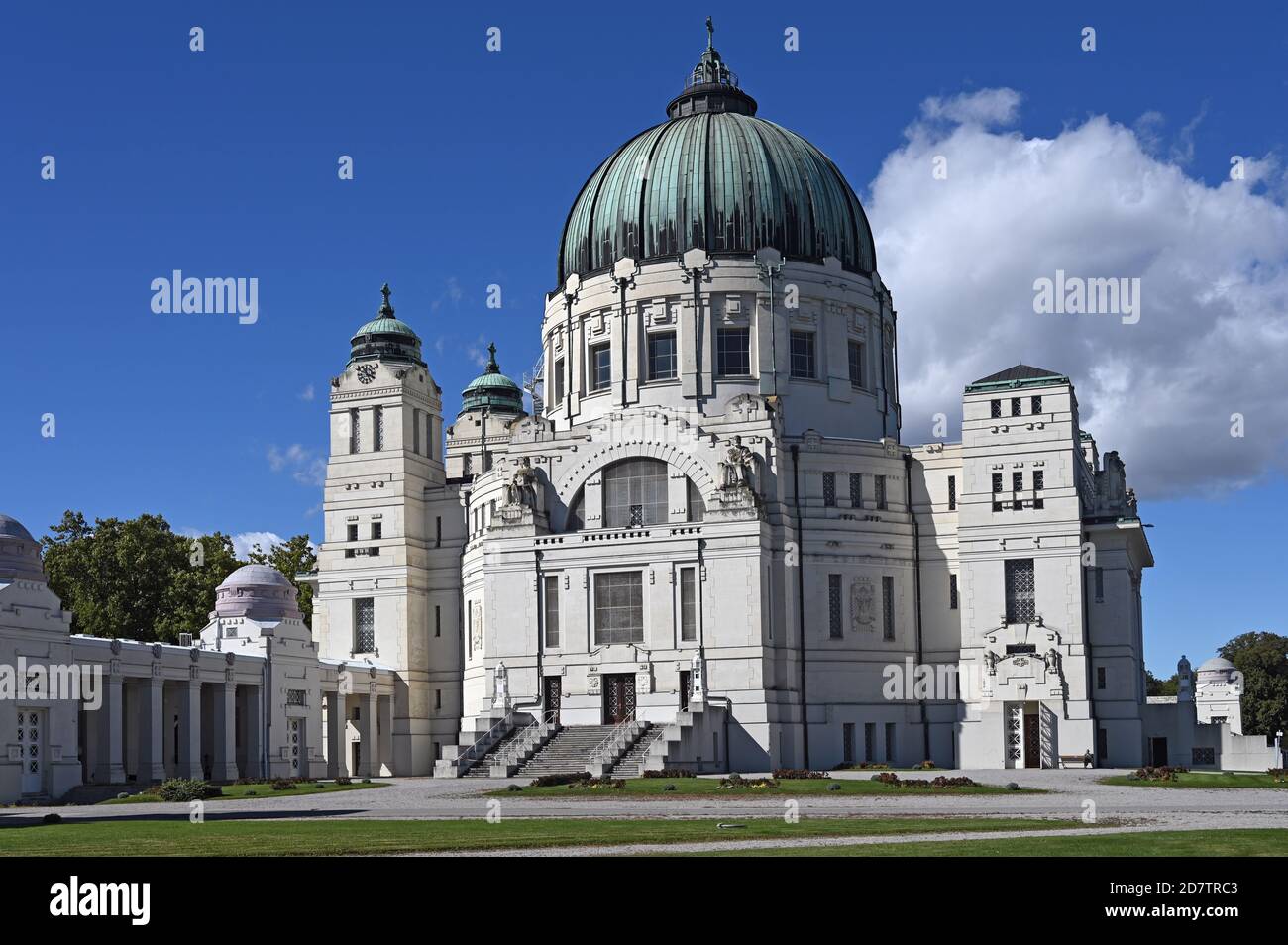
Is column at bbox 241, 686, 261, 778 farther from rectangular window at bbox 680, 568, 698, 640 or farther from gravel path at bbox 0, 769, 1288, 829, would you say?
rectangular window at bbox 680, 568, 698, 640

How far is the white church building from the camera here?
7475cm

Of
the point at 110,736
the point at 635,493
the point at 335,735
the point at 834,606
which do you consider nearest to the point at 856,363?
the point at 834,606

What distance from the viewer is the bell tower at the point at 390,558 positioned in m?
88.8

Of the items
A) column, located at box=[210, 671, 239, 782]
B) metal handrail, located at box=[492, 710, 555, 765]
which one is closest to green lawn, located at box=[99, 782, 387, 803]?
column, located at box=[210, 671, 239, 782]

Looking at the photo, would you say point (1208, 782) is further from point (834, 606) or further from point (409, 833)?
point (409, 833)

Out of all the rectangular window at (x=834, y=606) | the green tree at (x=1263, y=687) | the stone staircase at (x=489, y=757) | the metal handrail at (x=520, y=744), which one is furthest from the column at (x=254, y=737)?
the green tree at (x=1263, y=687)

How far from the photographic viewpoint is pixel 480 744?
72312mm

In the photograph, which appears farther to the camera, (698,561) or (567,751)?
(698,561)

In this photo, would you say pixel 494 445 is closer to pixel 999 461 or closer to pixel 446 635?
pixel 446 635

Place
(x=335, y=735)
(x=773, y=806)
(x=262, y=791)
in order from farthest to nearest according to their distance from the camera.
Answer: (x=335, y=735) → (x=262, y=791) → (x=773, y=806)

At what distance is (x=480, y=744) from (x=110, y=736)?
54.1ft

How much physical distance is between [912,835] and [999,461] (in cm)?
4979

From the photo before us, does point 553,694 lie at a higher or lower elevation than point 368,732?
higher
